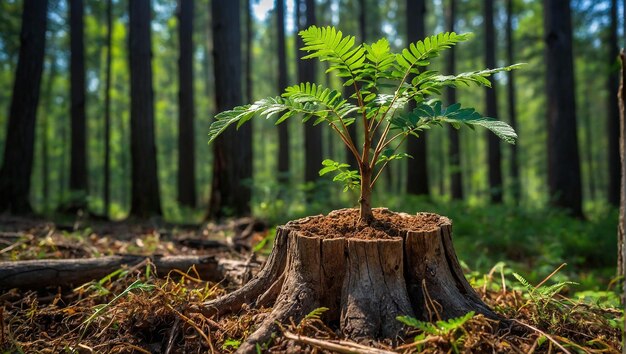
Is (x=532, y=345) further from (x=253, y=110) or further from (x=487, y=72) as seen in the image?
(x=253, y=110)

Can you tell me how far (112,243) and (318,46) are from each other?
4162 mm

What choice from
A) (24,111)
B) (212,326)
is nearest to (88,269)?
(212,326)

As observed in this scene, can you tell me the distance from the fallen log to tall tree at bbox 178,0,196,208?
9.73m

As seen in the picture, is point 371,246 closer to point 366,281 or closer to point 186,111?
point 366,281

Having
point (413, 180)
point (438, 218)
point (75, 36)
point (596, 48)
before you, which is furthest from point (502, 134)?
point (596, 48)

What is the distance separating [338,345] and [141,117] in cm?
778

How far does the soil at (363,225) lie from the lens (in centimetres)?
226

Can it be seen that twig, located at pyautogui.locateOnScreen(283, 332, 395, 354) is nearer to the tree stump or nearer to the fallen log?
the tree stump

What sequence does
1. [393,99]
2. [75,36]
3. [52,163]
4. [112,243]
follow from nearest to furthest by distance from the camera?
1. [393,99]
2. [112,243]
3. [75,36]
4. [52,163]

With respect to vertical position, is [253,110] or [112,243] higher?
[253,110]

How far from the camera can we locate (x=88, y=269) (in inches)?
122

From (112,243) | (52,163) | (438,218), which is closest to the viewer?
(438,218)

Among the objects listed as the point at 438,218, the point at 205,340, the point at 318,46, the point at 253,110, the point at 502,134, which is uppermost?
the point at 318,46

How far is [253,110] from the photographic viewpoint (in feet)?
6.64
